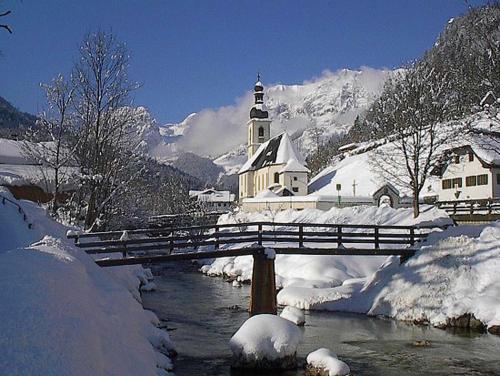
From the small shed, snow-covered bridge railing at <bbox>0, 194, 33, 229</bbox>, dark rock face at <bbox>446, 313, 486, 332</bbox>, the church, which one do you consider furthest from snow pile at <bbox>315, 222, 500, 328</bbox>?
the church

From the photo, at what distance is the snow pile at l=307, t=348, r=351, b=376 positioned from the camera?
1366cm

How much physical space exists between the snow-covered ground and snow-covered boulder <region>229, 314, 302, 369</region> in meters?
2.01

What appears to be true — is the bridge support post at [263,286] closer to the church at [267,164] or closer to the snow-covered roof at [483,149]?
the snow-covered roof at [483,149]

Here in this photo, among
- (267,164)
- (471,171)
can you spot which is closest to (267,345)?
(471,171)

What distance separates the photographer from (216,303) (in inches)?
1056

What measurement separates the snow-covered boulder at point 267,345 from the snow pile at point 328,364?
2.10 ft

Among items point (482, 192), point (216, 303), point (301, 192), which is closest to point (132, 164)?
point (216, 303)

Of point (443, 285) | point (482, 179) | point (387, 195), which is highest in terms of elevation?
point (482, 179)

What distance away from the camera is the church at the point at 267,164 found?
80.4 meters

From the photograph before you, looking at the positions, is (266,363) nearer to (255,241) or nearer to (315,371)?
(315,371)

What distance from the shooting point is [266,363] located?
1445 cm

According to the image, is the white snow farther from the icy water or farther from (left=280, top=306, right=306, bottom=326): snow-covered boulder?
(left=280, top=306, right=306, bottom=326): snow-covered boulder

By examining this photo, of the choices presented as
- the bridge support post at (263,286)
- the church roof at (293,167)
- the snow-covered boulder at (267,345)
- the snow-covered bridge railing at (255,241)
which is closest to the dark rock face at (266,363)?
the snow-covered boulder at (267,345)

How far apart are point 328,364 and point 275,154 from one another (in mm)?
75708
